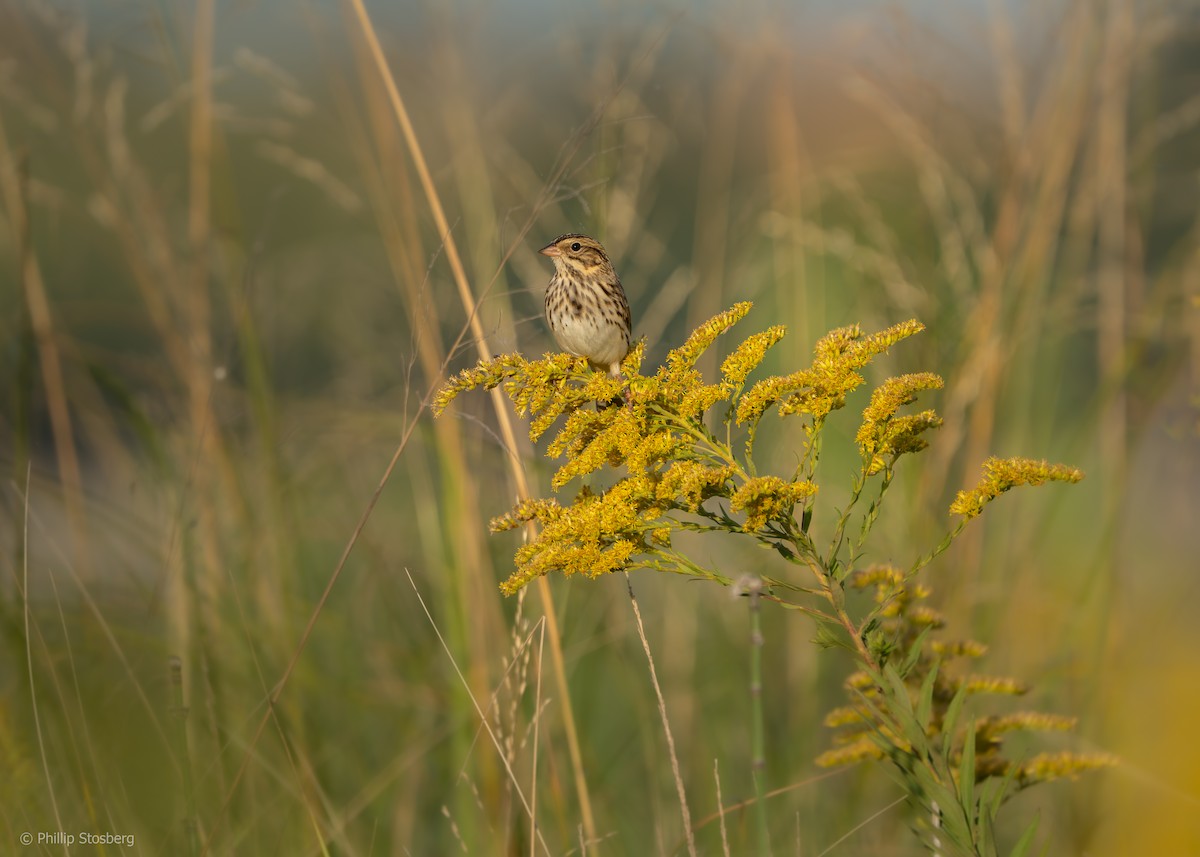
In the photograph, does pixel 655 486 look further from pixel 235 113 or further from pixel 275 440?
pixel 235 113

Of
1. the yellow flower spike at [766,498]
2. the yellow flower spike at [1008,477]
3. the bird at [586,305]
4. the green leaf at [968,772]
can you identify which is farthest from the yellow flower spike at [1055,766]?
the bird at [586,305]

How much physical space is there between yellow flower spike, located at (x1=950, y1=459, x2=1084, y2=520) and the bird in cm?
162

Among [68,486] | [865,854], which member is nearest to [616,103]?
[68,486]

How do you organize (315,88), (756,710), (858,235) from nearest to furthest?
1. (756,710)
2. (315,88)
3. (858,235)

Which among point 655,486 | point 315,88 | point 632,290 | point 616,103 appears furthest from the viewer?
point 315,88

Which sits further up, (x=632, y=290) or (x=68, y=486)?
(x=632, y=290)

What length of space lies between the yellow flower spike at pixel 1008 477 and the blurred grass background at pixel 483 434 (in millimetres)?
921

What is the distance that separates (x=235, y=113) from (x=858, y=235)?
2.64 m

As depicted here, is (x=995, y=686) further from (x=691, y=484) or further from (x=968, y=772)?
(x=691, y=484)

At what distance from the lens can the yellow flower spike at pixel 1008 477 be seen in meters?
1.55

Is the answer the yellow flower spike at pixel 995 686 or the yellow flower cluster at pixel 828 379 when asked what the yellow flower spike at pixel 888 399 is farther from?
the yellow flower spike at pixel 995 686

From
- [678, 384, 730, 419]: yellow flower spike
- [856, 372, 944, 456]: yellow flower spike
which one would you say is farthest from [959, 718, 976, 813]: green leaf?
[678, 384, 730, 419]: yellow flower spike

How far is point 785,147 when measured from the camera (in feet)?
11.0

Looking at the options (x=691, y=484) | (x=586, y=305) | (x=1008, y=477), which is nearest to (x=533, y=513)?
(x=691, y=484)
